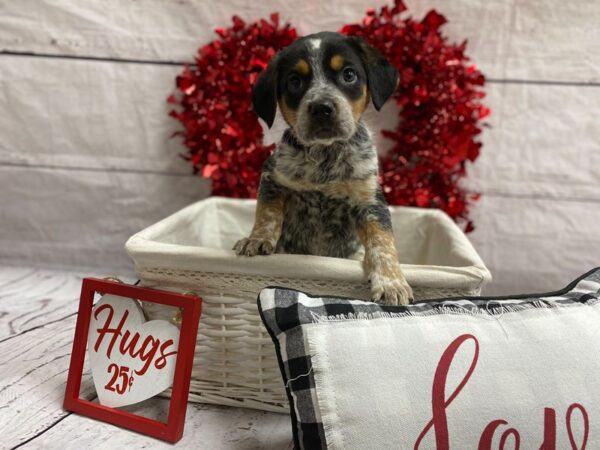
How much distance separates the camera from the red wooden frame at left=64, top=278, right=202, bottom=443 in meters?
1.31

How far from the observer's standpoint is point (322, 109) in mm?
1423

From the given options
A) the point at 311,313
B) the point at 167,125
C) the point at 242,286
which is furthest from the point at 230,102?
the point at 311,313

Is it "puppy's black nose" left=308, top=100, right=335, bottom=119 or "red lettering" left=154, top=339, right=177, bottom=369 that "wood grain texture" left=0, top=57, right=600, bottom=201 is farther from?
"red lettering" left=154, top=339, right=177, bottom=369

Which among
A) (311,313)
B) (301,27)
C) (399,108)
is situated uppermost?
(301,27)

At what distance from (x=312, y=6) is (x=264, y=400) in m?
1.67

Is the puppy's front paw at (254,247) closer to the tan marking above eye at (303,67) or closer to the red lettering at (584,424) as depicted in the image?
the tan marking above eye at (303,67)

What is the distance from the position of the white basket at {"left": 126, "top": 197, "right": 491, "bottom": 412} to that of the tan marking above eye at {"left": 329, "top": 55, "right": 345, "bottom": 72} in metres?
0.55

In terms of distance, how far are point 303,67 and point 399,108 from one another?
35.8 inches

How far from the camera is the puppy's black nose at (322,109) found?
1421 mm

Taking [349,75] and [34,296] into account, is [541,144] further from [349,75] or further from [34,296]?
[34,296]

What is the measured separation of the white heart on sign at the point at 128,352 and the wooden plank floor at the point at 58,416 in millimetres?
97

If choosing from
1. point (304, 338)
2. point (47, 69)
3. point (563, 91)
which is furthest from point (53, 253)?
point (563, 91)

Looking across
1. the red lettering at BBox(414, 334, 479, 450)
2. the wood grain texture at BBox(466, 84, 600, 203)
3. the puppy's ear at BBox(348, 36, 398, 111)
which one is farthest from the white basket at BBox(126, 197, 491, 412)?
the wood grain texture at BBox(466, 84, 600, 203)

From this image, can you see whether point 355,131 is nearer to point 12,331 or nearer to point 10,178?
point 12,331
